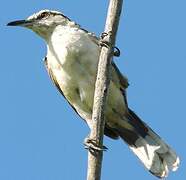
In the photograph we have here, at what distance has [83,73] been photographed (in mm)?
7723

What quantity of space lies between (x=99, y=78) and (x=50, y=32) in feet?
7.45

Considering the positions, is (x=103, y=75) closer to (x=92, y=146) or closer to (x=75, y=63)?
(x=92, y=146)

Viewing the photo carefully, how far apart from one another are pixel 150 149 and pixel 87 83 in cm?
118

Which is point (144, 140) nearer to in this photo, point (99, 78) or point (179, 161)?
point (179, 161)

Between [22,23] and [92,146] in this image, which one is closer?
[92,146]

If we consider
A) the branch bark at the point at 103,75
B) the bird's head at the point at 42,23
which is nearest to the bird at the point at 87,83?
the bird's head at the point at 42,23

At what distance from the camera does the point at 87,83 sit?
776 cm

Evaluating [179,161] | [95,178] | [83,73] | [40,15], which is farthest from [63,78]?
[95,178]

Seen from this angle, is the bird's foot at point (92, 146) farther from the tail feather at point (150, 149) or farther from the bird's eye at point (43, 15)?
the bird's eye at point (43, 15)

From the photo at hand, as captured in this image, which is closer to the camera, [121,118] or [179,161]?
[179,161]

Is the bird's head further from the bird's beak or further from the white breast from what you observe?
the white breast

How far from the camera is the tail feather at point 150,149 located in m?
7.73

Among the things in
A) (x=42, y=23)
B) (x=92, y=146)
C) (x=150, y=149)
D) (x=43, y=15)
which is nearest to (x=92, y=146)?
(x=92, y=146)

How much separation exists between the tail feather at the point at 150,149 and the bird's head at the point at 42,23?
1434mm
